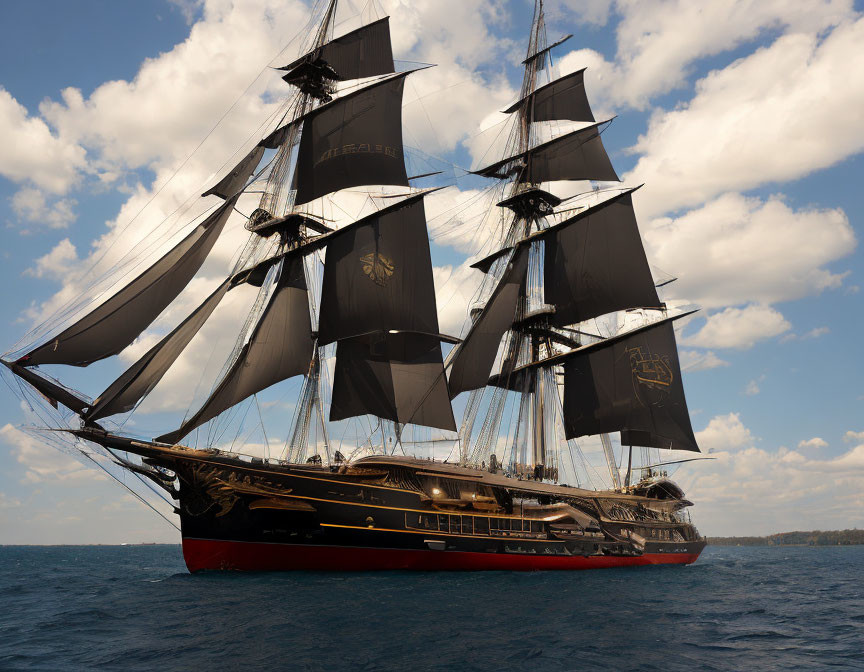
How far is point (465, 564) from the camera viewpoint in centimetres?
3500

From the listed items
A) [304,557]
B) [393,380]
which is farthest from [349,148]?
[304,557]

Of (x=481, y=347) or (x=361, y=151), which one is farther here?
(x=481, y=347)

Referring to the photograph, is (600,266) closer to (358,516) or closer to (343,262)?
(343,262)

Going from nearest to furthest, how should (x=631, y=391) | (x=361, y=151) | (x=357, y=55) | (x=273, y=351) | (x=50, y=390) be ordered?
1. (x=50, y=390)
2. (x=273, y=351)
3. (x=361, y=151)
4. (x=357, y=55)
5. (x=631, y=391)

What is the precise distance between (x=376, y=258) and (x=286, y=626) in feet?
83.8

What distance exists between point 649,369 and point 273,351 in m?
28.7

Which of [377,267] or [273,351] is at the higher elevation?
[377,267]

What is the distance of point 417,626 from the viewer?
21.0 m

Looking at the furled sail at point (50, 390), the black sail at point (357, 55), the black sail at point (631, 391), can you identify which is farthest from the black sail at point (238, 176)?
the black sail at point (631, 391)

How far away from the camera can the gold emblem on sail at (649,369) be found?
5047 centimetres

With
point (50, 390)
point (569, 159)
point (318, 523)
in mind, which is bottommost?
point (318, 523)

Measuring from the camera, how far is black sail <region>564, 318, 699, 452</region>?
50.2 metres

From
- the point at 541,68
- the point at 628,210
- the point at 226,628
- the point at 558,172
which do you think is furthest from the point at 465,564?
the point at 541,68

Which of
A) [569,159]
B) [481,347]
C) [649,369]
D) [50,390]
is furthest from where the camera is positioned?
[569,159]
